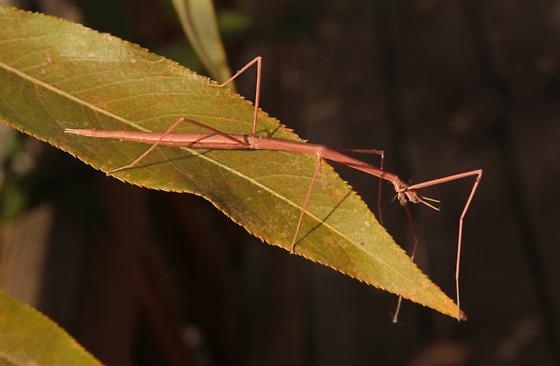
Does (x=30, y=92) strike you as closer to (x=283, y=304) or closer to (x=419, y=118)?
(x=283, y=304)

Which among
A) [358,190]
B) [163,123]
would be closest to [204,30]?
[163,123]

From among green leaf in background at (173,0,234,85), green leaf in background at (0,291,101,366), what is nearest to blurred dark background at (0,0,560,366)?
green leaf in background at (0,291,101,366)

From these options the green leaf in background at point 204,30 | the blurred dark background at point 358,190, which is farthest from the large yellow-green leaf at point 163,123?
the blurred dark background at point 358,190

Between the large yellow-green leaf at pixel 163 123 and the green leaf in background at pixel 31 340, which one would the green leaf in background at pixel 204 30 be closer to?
the large yellow-green leaf at pixel 163 123

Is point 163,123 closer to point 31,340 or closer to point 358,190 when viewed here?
point 31,340

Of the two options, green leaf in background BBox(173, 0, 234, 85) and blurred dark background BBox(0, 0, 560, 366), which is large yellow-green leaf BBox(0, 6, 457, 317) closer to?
green leaf in background BBox(173, 0, 234, 85)

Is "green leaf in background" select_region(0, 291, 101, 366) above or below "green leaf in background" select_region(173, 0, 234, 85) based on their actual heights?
below

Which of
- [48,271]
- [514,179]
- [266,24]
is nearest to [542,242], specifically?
[514,179]
